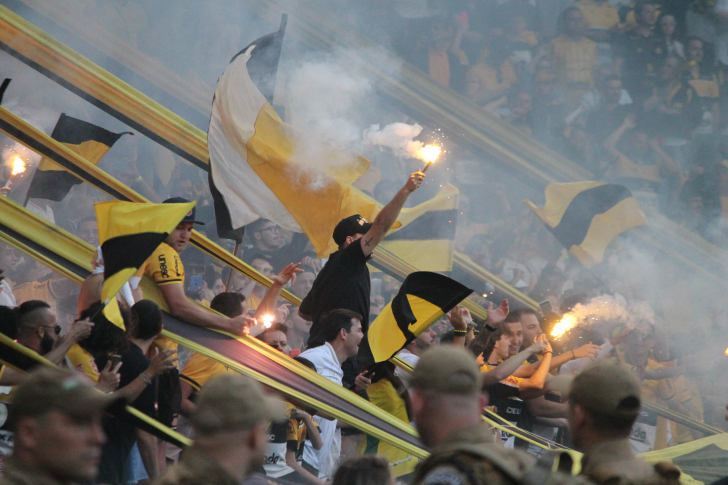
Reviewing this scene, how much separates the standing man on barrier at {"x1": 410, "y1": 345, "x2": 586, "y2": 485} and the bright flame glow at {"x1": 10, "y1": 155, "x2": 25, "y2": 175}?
5.34 meters

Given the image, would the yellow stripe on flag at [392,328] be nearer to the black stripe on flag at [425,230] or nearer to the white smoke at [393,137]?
the black stripe on flag at [425,230]

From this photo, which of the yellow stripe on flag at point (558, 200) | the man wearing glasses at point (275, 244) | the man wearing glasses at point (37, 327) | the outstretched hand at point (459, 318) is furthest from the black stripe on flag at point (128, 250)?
the yellow stripe on flag at point (558, 200)

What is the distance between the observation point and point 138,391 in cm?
266

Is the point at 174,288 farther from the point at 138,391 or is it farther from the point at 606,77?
the point at 606,77

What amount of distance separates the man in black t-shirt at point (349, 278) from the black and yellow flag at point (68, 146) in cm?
216

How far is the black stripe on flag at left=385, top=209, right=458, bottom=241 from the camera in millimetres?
5992

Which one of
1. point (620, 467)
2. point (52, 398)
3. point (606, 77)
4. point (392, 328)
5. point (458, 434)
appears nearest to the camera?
point (52, 398)

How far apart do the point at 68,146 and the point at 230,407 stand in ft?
13.8

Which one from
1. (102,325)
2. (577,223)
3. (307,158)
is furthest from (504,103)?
(102,325)

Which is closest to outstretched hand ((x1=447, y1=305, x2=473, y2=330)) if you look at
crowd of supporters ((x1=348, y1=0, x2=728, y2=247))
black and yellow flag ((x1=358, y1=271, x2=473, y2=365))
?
black and yellow flag ((x1=358, y1=271, x2=473, y2=365))

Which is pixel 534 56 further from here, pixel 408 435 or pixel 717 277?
pixel 408 435

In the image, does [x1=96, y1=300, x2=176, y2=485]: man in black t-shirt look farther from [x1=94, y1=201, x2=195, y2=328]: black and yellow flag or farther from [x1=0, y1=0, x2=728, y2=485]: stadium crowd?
[x1=94, y1=201, x2=195, y2=328]: black and yellow flag

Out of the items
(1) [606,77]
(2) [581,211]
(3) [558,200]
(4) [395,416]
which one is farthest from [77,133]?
(1) [606,77]

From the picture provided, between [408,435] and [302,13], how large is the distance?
25.0 feet
